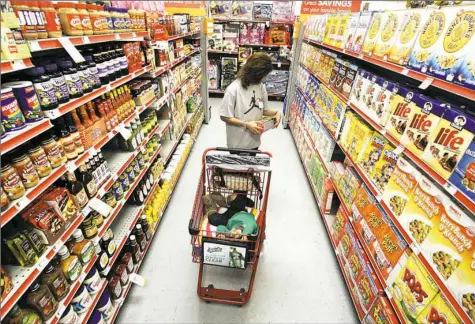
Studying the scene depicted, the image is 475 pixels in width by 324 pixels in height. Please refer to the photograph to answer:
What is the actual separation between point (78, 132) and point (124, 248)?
45.4 inches

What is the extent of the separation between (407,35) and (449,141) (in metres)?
0.81

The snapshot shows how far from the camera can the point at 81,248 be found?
5.44 feet

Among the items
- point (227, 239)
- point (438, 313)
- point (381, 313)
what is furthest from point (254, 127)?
point (438, 313)

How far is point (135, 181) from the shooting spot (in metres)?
2.47

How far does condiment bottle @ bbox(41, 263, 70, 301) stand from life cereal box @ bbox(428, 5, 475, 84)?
2207 mm

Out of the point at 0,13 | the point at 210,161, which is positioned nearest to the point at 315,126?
the point at 210,161

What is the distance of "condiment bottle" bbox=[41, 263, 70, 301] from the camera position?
1.43 metres

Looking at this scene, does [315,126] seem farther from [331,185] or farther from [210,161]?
[210,161]

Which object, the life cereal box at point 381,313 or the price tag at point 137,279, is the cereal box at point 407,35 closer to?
the life cereal box at point 381,313

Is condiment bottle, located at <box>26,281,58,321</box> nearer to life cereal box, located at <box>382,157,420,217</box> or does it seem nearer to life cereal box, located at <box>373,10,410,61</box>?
life cereal box, located at <box>382,157,420,217</box>

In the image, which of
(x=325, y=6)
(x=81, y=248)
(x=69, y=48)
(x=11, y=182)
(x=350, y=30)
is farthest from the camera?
(x=325, y=6)

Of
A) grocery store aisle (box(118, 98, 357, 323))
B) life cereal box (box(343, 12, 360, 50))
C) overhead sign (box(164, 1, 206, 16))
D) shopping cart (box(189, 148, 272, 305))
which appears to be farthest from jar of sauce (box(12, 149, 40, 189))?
overhead sign (box(164, 1, 206, 16))

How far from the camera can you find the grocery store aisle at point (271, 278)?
2180 mm

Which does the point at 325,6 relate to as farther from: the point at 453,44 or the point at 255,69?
the point at 453,44
